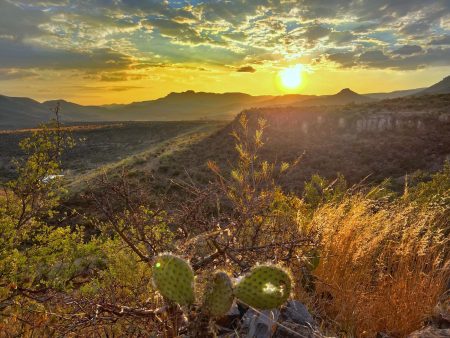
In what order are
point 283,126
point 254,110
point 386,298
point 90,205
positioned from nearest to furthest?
point 386,298 < point 90,205 < point 283,126 < point 254,110

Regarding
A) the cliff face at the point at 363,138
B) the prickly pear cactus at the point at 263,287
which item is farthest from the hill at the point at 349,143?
the prickly pear cactus at the point at 263,287

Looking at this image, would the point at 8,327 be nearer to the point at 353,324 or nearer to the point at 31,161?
the point at 31,161

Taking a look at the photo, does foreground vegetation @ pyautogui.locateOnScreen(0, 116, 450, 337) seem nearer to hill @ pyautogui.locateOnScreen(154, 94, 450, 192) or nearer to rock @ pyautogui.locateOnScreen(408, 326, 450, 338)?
rock @ pyautogui.locateOnScreen(408, 326, 450, 338)

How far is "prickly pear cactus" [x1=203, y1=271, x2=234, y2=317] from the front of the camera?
234 cm

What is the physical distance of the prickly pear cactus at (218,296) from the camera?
2.34 metres

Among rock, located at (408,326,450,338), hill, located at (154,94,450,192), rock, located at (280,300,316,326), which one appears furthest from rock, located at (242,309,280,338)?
hill, located at (154,94,450,192)

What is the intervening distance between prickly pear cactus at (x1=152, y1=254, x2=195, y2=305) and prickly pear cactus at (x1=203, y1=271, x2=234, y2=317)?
0.37 feet

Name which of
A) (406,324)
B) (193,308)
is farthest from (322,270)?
(193,308)

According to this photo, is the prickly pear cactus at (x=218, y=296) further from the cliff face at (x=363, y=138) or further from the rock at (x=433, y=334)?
the cliff face at (x=363, y=138)

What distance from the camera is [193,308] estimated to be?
111 inches

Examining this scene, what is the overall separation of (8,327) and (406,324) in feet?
14.3

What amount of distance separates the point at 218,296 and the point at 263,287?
0.89 feet

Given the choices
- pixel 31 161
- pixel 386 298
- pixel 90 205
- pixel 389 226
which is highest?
pixel 31 161

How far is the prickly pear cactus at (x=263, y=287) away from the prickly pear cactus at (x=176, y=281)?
11.4 inches
